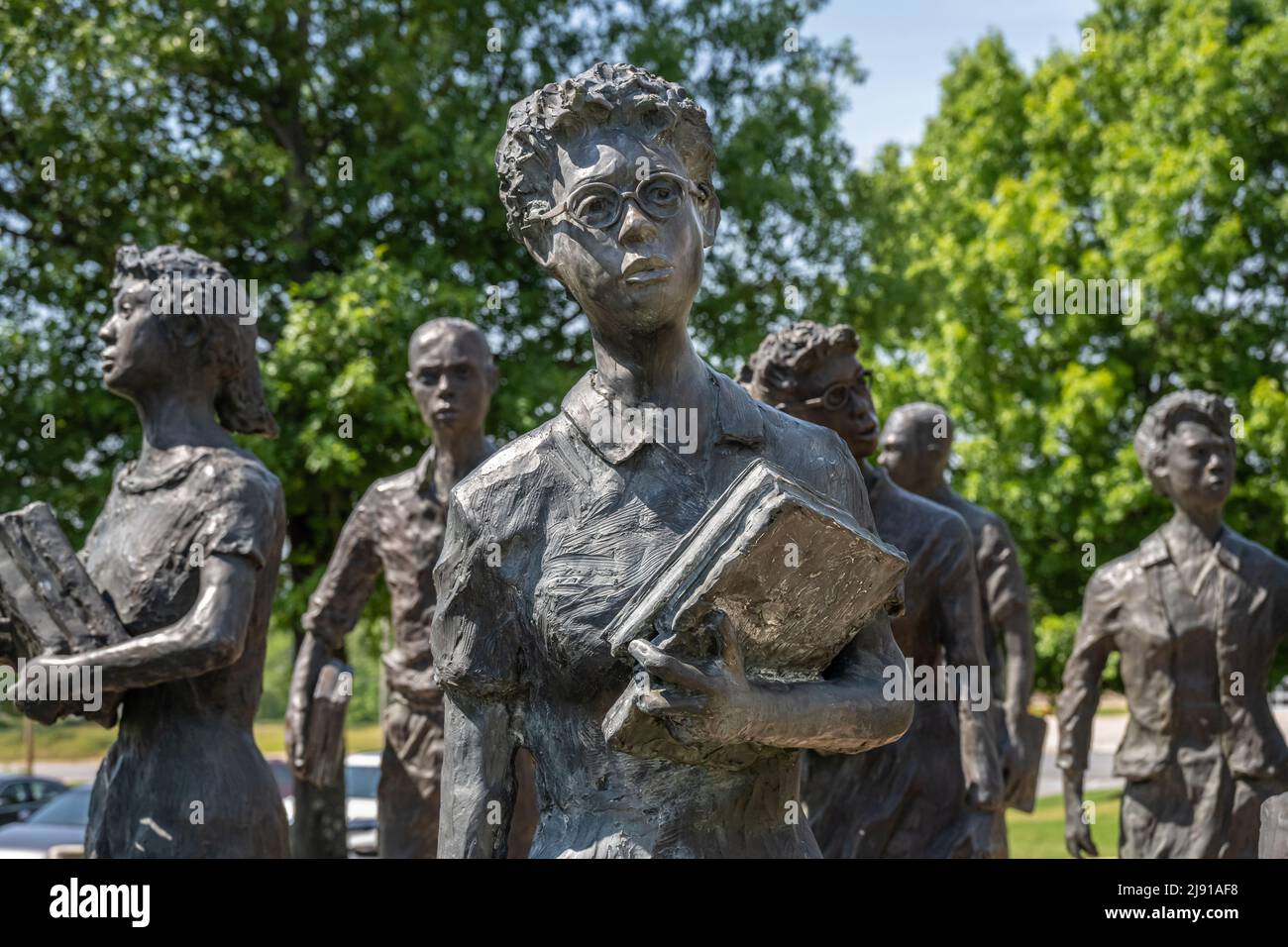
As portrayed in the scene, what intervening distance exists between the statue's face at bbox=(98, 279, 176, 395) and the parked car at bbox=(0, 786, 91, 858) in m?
9.90

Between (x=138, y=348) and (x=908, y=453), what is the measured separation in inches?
191

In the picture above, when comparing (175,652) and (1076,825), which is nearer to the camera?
(175,652)

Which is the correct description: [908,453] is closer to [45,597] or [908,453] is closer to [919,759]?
[919,759]

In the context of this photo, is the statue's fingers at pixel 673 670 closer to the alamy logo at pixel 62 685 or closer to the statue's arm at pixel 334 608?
the alamy logo at pixel 62 685

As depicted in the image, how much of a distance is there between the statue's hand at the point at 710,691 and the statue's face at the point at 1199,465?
6.41m

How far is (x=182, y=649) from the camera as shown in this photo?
4.84 metres

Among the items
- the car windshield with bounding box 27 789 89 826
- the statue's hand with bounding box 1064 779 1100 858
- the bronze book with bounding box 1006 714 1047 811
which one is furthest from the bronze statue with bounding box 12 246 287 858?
the car windshield with bounding box 27 789 89 826

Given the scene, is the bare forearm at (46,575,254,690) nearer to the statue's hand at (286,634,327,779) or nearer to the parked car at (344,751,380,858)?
the statue's hand at (286,634,327,779)

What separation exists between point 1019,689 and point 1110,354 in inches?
636

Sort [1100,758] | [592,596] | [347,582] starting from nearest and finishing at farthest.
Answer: [592,596] < [347,582] < [1100,758]

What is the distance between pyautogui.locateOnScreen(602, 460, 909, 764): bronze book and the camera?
9.37ft

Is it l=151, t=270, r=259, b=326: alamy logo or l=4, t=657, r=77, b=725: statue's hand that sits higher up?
l=151, t=270, r=259, b=326: alamy logo
